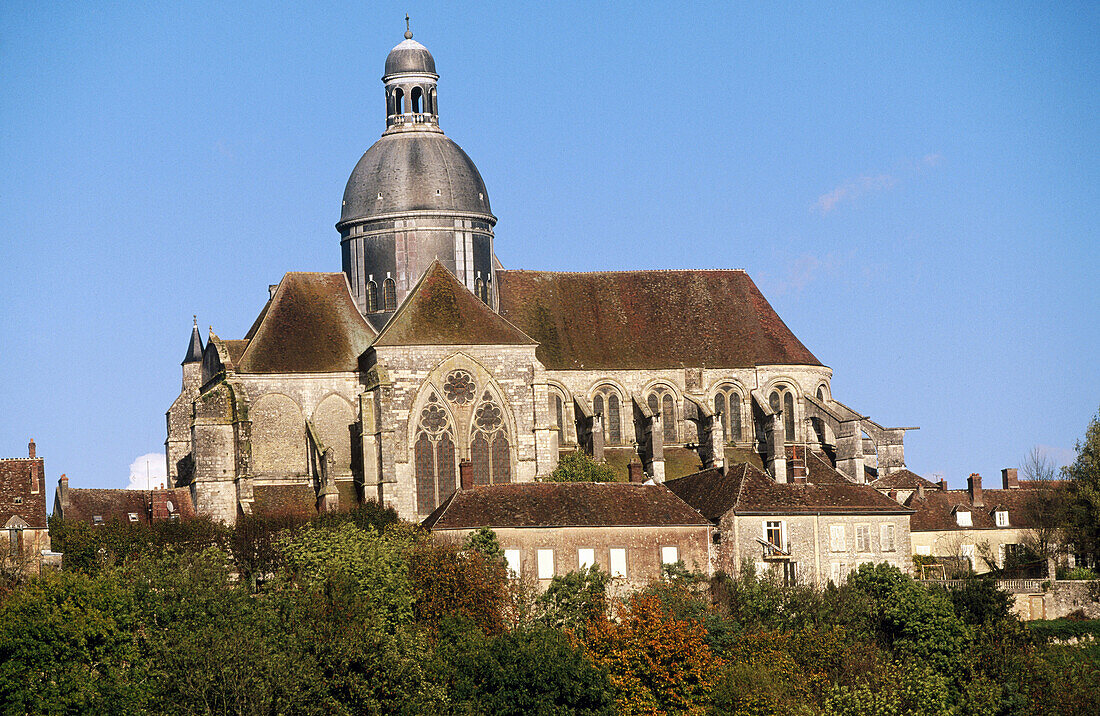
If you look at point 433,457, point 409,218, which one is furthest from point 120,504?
point 409,218

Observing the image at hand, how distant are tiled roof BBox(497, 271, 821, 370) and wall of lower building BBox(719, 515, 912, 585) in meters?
11.3

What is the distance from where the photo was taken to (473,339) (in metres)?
64.9

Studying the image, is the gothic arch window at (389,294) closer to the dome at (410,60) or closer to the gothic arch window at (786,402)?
the dome at (410,60)

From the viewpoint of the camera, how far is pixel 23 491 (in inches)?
2352

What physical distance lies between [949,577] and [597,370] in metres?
12.5

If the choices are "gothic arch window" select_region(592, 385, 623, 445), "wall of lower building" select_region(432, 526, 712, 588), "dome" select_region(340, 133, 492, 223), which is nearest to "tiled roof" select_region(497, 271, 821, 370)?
"gothic arch window" select_region(592, 385, 623, 445)

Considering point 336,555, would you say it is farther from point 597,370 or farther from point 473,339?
point 597,370

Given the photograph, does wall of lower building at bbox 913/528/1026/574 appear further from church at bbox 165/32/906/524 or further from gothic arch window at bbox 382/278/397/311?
gothic arch window at bbox 382/278/397/311

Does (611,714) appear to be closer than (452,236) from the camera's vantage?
Yes

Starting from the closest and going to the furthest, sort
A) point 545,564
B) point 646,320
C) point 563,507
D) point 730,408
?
1. point 545,564
2. point 563,507
3. point 730,408
4. point 646,320

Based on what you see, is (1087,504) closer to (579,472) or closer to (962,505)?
(962,505)

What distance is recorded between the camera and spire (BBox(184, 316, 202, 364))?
69.5 metres

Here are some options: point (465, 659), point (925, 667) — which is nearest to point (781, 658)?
point (925, 667)

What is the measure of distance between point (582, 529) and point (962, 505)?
19.5m
